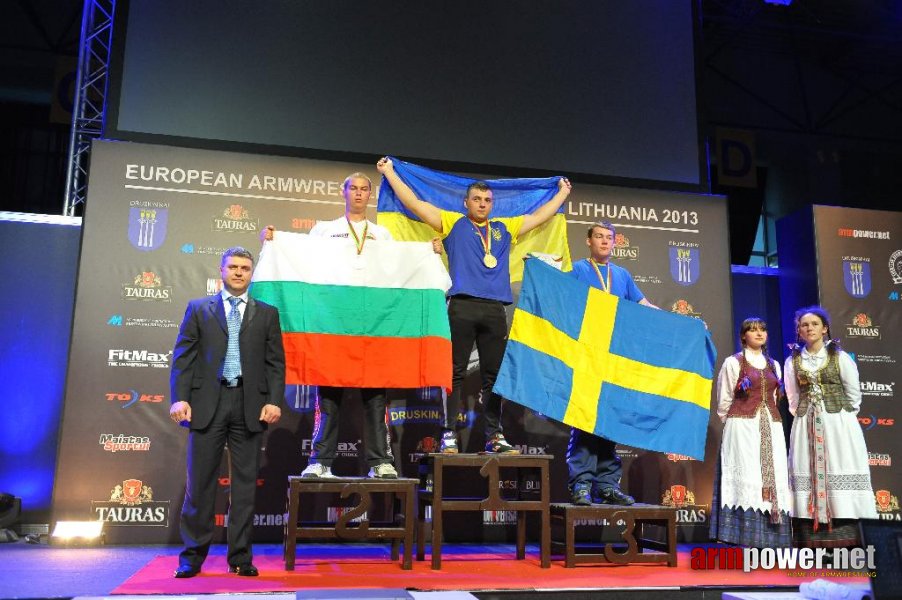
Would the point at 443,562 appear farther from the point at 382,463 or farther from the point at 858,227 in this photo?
the point at 858,227

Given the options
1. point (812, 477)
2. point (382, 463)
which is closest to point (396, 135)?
point (382, 463)

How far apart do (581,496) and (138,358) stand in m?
2.89

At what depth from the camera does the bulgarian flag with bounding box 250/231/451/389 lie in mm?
4301

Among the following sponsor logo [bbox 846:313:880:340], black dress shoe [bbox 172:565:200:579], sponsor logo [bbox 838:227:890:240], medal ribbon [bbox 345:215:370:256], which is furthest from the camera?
sponsor logo [bbox 838:227:890:240]

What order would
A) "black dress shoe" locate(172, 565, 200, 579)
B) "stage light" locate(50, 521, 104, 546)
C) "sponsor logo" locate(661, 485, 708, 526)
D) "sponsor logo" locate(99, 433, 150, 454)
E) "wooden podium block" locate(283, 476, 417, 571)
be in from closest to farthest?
"black dress shoe" locate(172, 565, 200, 579) < "wooden podium block" locate(283, 476, 417, 571) < "stage light" locate(50, 521, 104, 546) < "sponsor logo" locate(99, 433, 150, 454) < "sponsor logo" locate(661, 485, 708, 526)

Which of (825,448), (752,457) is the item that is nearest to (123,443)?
(752,457)

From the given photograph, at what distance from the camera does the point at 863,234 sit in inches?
245

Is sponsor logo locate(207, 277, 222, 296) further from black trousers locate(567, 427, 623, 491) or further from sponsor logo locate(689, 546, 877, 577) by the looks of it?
sponsor logo locate(689, 546, 877, 577)

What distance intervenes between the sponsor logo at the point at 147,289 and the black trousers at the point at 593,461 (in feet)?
9.05

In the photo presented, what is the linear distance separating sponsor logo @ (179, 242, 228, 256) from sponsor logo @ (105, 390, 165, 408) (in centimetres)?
96

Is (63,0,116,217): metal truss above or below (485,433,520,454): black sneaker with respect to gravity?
above

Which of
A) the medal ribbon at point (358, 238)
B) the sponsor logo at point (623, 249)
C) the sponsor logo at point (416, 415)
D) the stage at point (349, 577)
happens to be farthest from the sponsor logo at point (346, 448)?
the sponsor logo at point (623, 249)

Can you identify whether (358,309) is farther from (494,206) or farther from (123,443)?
(123,443)

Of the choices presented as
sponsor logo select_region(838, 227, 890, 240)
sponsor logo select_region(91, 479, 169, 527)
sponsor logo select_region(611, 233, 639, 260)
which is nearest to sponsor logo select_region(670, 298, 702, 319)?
sponsor logo select_region(611, 233, 639, 260)
